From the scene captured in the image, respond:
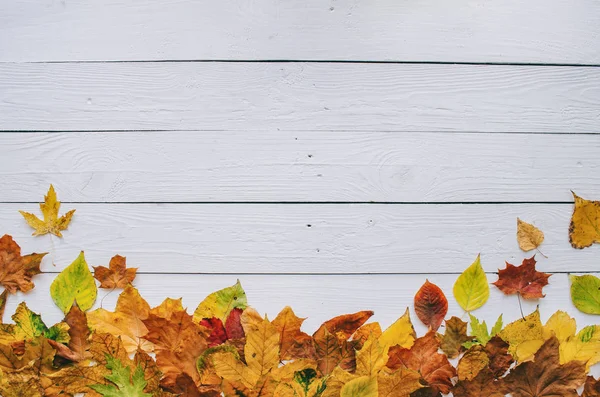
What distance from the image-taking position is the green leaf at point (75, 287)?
896 millimetres

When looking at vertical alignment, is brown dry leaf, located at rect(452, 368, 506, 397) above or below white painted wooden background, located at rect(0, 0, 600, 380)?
below

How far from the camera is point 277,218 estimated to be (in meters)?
0.92

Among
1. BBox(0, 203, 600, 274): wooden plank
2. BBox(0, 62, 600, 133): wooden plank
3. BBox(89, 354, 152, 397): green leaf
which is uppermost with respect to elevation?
BBox(0, 62, 600, 133): wooden plank

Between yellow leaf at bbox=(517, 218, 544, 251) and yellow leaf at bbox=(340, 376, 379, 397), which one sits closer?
yellow leaf at bbox=(340, 376, 379, 397)

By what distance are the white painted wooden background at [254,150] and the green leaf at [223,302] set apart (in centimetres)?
2

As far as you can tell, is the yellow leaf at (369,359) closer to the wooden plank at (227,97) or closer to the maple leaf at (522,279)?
the maple leaf at (522,279)

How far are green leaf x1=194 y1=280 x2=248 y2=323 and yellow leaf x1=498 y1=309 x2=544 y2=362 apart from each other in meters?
0.46

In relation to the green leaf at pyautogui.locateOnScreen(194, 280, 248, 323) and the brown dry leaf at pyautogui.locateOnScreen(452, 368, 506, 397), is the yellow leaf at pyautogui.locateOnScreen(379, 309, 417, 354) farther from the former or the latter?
the green leaf at pyautogui.locateOnScreen(194, 280, 248, 323)

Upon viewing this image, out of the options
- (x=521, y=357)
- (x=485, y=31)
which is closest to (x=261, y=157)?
(x=485, y=31)

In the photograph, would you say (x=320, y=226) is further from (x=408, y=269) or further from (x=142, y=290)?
(x=142, y=290)

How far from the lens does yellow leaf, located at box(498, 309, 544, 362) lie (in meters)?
0.88

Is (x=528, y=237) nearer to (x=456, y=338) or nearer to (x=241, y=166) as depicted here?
(x=456, y=338)

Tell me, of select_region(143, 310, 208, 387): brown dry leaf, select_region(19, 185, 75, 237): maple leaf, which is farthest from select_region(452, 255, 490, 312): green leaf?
select_region(19, 185, 75, 237): maple leaf

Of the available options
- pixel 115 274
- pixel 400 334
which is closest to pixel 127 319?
pixel 115 274
